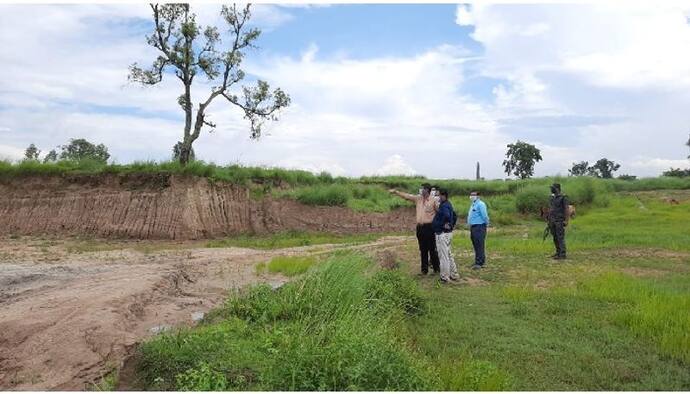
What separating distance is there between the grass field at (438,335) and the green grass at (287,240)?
7690 millimetres

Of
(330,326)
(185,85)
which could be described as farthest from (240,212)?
(330,326)

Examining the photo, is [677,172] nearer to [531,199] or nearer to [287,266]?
[531,199]

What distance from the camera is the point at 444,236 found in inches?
467

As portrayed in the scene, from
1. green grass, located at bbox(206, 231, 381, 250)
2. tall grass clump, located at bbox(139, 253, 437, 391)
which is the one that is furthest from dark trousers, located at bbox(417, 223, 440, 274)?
green grass, located at bbox(206, 231, 381, 250)

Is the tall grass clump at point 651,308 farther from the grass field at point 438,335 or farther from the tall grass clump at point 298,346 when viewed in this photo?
the tall grass clump at point 298,346

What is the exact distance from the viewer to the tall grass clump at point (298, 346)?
16.5 ft

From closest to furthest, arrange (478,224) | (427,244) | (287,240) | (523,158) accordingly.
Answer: (427,244) < (478,224) < (287,240) < (523,158)

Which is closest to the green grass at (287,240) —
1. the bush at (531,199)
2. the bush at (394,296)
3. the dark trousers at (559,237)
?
the dark trousers at (559,237)

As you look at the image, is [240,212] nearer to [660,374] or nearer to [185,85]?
[185,85]

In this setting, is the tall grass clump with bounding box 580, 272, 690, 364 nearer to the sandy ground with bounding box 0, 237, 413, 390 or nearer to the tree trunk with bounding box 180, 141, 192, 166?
the sandy ground with bounding box 0, 237, 413, 390

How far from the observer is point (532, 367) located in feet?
21.4

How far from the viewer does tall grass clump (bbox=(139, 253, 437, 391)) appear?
5020mm

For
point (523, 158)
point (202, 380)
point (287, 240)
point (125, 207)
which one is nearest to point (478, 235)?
point (202, 380)

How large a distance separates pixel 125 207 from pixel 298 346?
17988mm
